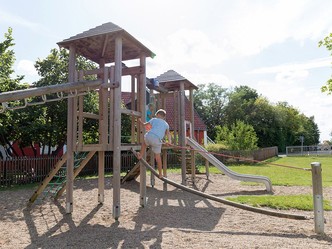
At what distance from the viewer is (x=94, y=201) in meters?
8.58

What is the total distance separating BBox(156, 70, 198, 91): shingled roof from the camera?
12341 mm

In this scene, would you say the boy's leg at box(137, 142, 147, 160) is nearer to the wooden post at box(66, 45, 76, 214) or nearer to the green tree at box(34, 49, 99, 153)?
the wooden post at box(66, 45, 76, 214)

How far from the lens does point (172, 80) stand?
1232 centimetres

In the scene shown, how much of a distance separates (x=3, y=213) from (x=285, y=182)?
9811mm

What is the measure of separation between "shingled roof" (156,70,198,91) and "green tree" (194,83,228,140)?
4328cm

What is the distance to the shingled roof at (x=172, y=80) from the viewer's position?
1234cm

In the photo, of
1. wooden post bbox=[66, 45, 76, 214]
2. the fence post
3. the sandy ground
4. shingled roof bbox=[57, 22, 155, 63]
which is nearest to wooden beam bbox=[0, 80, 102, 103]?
wooden post bbox=[66, 45, 76, 214]

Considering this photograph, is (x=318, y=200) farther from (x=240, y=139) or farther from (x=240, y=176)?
(x=240, y=139)

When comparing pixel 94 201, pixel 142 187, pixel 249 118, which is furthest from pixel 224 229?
pixel 249 118

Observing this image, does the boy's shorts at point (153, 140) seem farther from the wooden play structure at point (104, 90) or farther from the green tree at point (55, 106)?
the green tree at point (55, 106)

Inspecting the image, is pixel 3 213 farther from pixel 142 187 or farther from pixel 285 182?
pixel 285 182

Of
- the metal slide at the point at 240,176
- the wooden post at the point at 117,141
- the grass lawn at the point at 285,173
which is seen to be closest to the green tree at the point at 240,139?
the grass lawn at the point at 285,173

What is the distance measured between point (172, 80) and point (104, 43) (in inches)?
205

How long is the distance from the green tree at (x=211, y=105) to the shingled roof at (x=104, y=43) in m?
48.6
